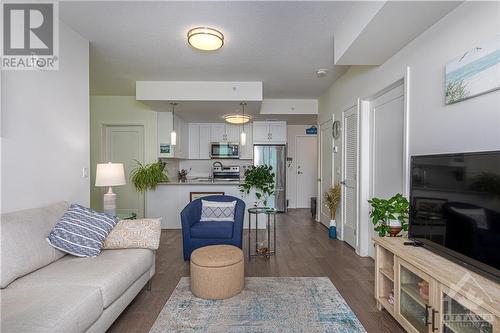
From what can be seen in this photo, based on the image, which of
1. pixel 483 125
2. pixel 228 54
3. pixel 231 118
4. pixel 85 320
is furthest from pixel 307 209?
pixel 85 320

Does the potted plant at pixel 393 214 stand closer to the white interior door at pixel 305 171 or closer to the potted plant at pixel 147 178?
the potted plant at pixel 147 178

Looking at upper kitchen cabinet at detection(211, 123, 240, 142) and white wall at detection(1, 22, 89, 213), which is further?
upper kitchen cabinet at detection(211, 123, 240, 142)

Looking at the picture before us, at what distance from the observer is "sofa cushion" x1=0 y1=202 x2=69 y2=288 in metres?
1.60

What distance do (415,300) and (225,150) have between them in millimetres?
5162

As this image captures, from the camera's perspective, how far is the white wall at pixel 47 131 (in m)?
1.92

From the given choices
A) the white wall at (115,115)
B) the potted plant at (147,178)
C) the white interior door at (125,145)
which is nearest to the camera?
the potted plant at (147,178)

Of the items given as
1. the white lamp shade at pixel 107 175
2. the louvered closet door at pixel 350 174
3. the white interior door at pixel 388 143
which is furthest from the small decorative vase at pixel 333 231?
the white lamp shade at pixel 107 175

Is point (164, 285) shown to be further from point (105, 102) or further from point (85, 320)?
point (105, 102)

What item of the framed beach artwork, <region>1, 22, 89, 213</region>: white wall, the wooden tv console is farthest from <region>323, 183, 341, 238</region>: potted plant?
<region>1, 22, 89, 213</region>: white wall

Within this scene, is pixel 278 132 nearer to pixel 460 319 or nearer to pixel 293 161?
pixel 293 161

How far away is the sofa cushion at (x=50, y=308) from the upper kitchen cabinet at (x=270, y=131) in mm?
5235

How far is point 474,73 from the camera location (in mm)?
1612

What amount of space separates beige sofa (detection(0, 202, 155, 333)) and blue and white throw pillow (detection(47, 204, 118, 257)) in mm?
58

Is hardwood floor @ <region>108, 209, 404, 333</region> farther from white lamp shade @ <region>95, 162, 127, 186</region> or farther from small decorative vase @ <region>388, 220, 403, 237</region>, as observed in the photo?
white lamp shade @ <region>95, 162, 127, 186</region>
